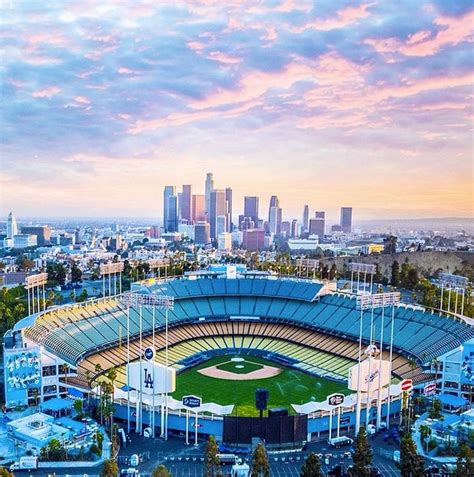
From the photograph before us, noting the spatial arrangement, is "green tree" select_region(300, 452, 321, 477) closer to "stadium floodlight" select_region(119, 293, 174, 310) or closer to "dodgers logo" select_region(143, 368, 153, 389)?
"dodgers logo" select_region(143, 368, 153, 389)

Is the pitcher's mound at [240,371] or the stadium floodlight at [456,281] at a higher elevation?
the stadium floodlight at [456,281]

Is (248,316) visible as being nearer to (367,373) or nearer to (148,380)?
(367,373)

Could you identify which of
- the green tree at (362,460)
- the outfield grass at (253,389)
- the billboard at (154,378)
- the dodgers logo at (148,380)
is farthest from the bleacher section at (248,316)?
the green tree at (362,460)

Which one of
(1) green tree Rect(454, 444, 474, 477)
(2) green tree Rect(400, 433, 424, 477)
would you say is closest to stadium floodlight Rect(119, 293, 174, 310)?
(2) green tree Rect(400, 433, 424, 477)

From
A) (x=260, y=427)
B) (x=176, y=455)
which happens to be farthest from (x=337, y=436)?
(x=176, y=455)

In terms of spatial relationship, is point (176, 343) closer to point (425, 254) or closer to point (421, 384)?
point (421, 384)

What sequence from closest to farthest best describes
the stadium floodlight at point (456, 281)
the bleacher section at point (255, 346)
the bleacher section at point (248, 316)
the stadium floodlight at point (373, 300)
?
the stadium floodlight at point (373, 300), the bleacher section at point (248, 316), the bleacher section at point (255, 346), the stadium floodlight at point (456, 281)

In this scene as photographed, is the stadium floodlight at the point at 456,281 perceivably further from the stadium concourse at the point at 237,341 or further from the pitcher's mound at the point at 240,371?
the pitcher's mound at the point at 240,371
